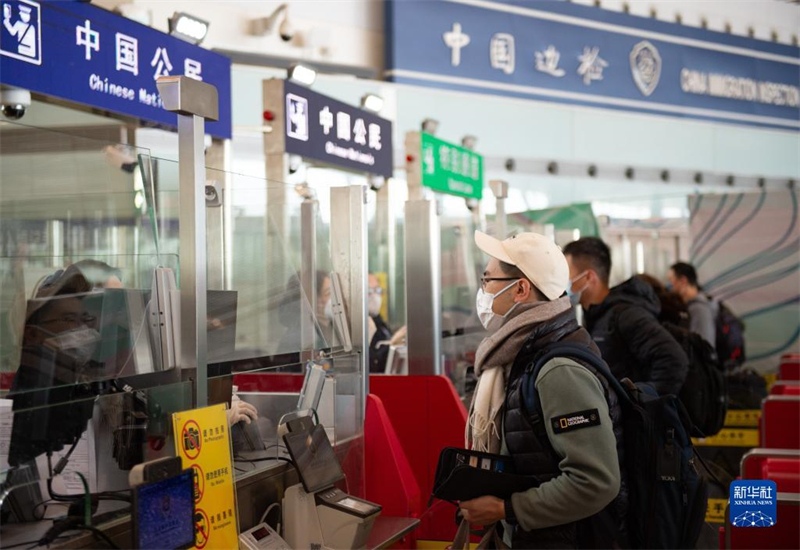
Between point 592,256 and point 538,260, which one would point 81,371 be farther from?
point 592,256

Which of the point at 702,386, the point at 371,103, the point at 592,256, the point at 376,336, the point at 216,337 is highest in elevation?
the point at 371,103

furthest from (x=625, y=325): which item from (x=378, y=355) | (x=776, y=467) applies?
(x=378, y=355)

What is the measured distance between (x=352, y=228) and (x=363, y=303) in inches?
12.0

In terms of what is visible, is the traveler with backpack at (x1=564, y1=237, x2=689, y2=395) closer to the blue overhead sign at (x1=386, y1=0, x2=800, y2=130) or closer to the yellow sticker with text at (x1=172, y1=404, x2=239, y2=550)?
the yellow sticker with text at (x1=172, y1=404, x2=239, y2=550)

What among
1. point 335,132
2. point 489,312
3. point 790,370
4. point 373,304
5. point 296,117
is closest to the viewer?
point 489,312

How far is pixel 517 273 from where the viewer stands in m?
2.65

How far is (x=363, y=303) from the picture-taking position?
3.93 metres

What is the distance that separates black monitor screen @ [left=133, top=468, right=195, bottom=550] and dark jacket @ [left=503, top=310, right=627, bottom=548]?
789 mm

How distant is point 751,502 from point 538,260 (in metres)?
1.09

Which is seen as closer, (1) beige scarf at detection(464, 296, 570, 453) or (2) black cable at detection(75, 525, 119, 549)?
(2) black cable at detection(75, 525, 119, 549)

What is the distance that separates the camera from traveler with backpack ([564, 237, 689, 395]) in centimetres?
410

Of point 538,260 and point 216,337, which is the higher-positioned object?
point 538,260

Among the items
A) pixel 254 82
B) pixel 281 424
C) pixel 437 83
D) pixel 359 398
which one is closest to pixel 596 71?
pixel 437 83

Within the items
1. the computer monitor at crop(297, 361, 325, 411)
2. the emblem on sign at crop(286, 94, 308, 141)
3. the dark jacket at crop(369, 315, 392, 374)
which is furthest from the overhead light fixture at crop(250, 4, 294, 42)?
the computer monitor at crop(297, 361, 325, 411)
